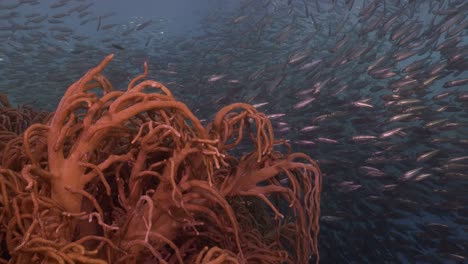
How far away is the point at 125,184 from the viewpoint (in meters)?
2.75

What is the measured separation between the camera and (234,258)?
2111mm

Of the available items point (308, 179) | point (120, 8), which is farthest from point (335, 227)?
point (120, 8)

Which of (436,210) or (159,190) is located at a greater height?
(159,190)

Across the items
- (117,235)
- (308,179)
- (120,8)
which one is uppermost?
(308,179)

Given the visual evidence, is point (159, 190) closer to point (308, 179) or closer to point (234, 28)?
point (308, 179)

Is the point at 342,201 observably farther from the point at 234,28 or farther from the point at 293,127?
the point at 234,28

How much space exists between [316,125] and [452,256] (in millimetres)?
4447

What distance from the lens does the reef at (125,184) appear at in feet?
6.53

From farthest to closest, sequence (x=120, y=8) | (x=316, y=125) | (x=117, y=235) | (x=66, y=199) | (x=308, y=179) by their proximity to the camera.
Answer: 1. (x=120, y=8)
2. (x=316, y=125)
3. (x=308, y=179)
4. (x=117, y=235)
5. (x=66, y=199)

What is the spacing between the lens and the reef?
1990 millimetres

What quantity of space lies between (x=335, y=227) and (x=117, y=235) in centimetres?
736

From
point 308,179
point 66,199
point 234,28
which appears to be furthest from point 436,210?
point 234,28

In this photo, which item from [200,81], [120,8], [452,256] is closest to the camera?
[452,256]

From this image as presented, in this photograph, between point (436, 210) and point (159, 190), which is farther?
point (436, 210)
